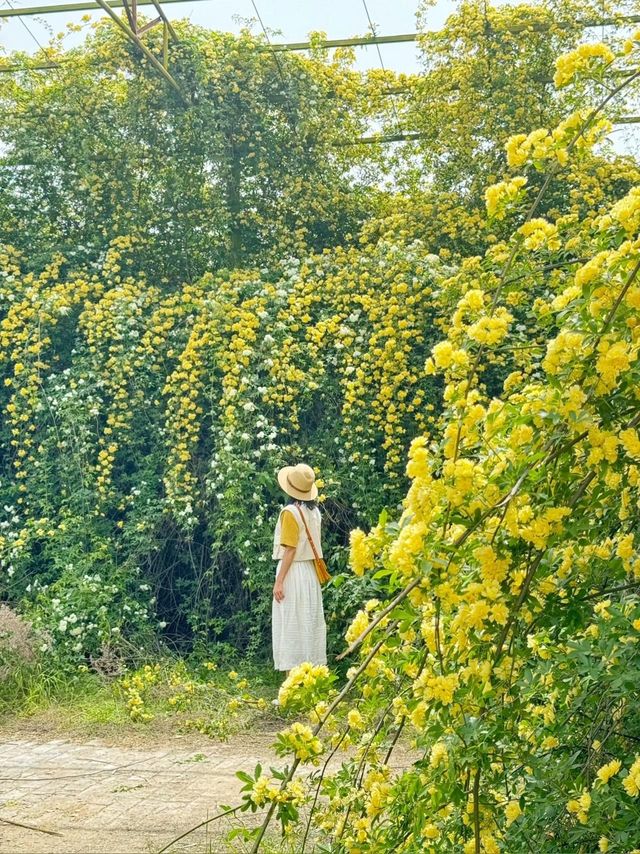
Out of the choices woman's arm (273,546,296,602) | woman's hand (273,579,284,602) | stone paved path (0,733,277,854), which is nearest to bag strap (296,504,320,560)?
woman's arm (273,546,296,602)

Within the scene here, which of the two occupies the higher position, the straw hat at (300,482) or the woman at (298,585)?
the straw hat at (300,482)

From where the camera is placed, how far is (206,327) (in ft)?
26.2

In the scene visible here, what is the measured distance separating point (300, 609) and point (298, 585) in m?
0.15

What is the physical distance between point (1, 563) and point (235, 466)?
204 centimetres

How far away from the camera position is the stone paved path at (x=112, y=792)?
155 inches

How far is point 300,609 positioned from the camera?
6348 mm

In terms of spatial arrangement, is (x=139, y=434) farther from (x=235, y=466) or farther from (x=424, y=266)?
(x=424, y=266)

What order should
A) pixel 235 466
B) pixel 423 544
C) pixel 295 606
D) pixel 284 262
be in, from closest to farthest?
pixel 423 544
pixel 295 606
pixel 235 466
pixel 284 262

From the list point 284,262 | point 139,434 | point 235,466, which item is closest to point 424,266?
point 284,262

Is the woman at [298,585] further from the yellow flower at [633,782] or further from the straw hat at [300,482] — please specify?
the yellow flower at [633,782]

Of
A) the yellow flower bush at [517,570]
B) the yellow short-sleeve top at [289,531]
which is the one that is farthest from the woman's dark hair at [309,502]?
the yellow flower bush at [517,570]

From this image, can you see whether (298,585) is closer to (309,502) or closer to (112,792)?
(309,502)

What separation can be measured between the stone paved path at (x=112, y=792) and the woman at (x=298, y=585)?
2.16ft

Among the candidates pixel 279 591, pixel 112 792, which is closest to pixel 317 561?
pixel 279 591
